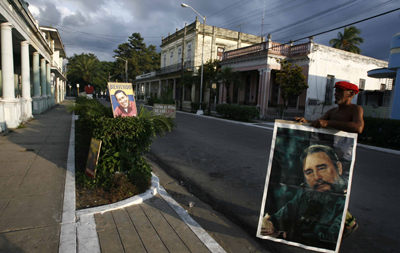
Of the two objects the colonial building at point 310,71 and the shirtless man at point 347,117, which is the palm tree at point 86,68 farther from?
the shirtless man at point 347,117

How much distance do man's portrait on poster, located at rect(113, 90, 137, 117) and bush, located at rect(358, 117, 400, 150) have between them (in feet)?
36.7

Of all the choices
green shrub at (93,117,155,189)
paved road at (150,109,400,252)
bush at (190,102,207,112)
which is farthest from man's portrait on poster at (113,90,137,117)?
bush at (190,102,207,112)

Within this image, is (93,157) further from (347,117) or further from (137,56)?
(137,56)

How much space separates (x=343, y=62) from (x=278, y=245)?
24.7 metres

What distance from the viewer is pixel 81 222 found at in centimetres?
327

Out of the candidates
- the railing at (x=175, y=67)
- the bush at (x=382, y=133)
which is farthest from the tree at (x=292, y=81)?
the railing at (x=175, y=67)

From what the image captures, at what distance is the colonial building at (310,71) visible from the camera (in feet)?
69.8

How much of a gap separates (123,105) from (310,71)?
786 inches

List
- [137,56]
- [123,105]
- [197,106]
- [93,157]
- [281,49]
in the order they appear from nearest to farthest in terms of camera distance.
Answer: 1. [93,157]
2. [123,105]
3. [281,49]
4. [197,106]
5. [137,56]

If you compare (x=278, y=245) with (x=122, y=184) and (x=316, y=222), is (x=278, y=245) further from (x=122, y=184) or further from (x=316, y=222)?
(x=122, y=184)

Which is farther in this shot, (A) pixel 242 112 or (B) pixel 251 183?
(A) pixel 242 112

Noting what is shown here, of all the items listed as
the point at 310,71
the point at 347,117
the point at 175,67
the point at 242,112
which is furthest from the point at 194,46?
the point at 347,117

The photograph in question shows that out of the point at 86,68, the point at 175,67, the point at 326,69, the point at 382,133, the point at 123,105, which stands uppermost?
the point at 86,68

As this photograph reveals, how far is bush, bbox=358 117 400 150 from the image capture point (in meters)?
10.9
